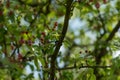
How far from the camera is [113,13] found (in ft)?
30.5

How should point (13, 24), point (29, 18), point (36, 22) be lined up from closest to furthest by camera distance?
point (13, 24) < point (29, 18) < point (36, 22)

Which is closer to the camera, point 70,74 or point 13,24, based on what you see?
point 70,74

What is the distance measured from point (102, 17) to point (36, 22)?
229cm

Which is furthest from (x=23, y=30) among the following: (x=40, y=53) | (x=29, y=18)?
(x=40, y=53)

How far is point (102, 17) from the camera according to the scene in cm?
934

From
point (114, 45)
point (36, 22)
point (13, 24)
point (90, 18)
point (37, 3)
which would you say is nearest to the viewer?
point (114, 45)

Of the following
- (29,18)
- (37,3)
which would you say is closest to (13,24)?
(29,18)

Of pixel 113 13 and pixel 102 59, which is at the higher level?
pixel 113 13

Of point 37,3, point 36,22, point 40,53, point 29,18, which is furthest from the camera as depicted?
point 37,3

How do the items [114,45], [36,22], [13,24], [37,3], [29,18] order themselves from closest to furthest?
[114,45]
[13,24]
[29,18]
[36,22]
[37,3]

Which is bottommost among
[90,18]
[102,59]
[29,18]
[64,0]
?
[102,59]

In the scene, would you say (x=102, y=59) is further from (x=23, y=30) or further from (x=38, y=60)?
(x=38, y=60)

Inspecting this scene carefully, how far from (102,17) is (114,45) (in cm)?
385

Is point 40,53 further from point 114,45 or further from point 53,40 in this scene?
point 114,45
